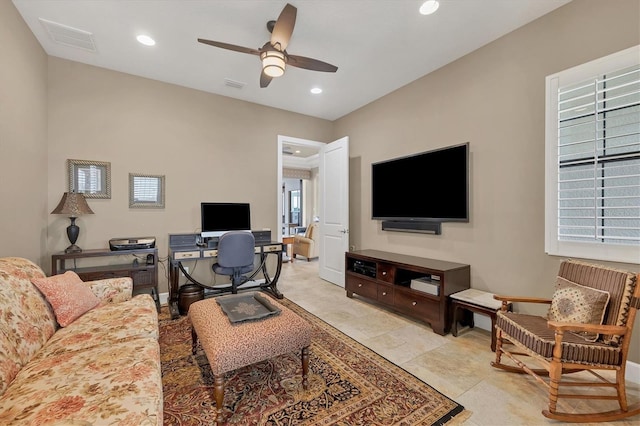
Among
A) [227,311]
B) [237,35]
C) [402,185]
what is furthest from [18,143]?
[402,185]

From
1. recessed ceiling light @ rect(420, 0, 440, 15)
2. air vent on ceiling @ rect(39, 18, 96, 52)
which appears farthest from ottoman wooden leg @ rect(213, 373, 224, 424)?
air vent on ceiling @ rect(39, 18, 96, 52)

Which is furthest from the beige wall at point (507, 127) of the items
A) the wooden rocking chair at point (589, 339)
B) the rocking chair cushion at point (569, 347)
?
the rocking chair cushion at point (569, 347)

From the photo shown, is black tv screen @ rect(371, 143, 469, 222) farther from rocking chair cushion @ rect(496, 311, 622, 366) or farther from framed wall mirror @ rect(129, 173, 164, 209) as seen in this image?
framed wall mirror @ rect(129, 173, 164, 209)

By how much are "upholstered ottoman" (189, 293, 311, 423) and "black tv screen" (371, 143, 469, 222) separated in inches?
83.7

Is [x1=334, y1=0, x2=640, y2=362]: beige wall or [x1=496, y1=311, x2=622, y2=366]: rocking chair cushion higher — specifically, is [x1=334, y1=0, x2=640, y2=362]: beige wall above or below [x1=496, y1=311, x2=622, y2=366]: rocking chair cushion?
above

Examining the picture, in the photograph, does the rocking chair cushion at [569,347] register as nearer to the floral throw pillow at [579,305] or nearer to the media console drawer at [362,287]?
the floral throw pillow at [579,305]

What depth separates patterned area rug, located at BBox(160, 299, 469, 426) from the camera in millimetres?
1607

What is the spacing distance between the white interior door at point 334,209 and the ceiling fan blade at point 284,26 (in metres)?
2.08

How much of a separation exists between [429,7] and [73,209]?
393 centimetres

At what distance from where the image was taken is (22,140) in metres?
2.45

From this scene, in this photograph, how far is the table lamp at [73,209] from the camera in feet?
9.32

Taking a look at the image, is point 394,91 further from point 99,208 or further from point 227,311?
point 99,208

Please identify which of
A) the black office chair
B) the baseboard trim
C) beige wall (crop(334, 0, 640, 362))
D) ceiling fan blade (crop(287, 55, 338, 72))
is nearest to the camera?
beige wall (crop(334, 0, 640, 362))

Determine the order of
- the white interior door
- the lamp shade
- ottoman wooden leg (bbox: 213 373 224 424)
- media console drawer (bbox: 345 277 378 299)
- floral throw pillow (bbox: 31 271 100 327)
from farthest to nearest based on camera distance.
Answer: the white interior door < media console drawer (bbox: 345 277 378 299) < the lamp shade < floral throw pillow (bbox: 31 271 100 327) < ottoman wooden leg (bbox: 213 373 224 424)
